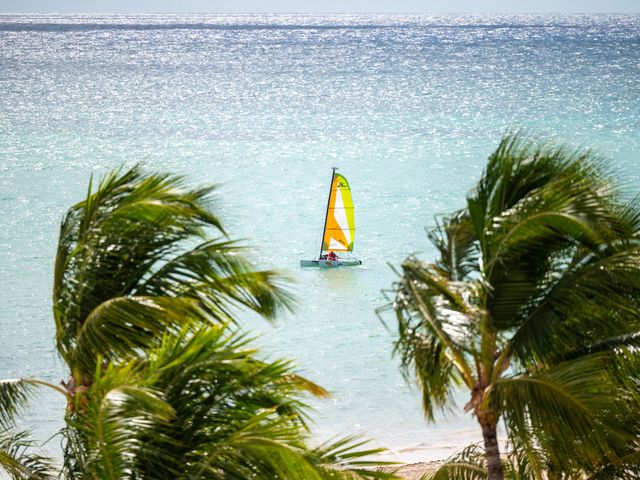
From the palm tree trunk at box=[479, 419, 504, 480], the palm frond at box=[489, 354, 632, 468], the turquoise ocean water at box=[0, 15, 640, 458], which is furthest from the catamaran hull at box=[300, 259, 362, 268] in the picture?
the palm frond at box=[489, 354, 632, 468]

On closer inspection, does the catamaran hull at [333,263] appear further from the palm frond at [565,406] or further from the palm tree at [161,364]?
the palm frond at [565,406]

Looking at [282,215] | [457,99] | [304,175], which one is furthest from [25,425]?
[457,99]

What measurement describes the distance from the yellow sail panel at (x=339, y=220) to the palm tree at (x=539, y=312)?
58.7ft

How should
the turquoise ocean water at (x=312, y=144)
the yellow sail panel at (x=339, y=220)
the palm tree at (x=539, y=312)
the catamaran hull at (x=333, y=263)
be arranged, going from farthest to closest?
the catamaran hull at (x=333, y=263), the yellow sail panel at (x=339, y=220), the turquoise ocean water at (x=312, y=144), the palm tree at (x=539, y=312)

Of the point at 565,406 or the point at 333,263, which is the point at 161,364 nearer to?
the point at 565,406

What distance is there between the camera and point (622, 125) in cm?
5097

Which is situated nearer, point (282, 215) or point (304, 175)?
point (282, 215)

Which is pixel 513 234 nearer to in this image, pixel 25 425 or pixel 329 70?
pixel 25 425

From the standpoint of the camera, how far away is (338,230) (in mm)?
26891

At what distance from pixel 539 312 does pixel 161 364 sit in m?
2.72

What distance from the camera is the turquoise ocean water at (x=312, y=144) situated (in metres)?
20.9

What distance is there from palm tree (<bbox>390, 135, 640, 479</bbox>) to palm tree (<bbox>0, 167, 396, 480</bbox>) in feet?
3.41

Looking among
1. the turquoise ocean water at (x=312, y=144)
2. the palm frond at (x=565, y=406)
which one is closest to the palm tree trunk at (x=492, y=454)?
the palm frond at (x=565, y=406)

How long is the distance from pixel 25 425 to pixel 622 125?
39.5 metres
